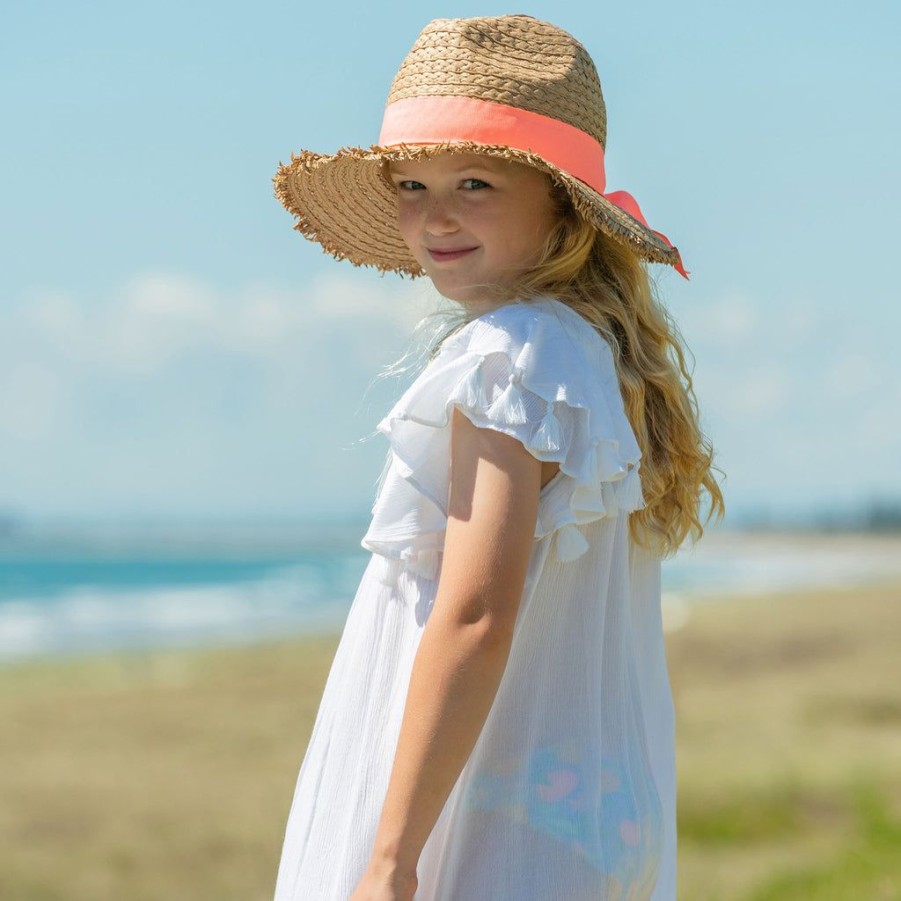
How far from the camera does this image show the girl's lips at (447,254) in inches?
64.4

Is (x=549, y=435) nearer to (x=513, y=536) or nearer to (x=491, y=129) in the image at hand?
(x=513, y=536)

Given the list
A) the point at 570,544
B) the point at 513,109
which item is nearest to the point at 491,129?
the point at 513,109

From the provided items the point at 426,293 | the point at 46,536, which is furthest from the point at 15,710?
the point at 46,536

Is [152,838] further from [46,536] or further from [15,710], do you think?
[46,536]

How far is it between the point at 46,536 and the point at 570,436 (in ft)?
212

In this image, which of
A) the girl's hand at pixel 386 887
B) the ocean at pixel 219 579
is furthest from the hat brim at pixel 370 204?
the ocean at pixel 219 579

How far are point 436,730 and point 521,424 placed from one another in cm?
34

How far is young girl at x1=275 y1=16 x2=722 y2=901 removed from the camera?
1388mm

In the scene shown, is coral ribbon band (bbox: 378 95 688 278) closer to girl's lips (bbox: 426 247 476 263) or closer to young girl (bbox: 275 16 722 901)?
young girl (bbox: 275 16 722 901)

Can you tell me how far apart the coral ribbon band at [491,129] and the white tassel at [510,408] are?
347mm

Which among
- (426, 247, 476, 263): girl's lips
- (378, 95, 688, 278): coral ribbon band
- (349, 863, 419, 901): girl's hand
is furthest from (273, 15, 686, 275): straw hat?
(349, 863, 419, 901): girl's hand

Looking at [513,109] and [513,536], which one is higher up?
[513,109]

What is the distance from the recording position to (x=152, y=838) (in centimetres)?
764

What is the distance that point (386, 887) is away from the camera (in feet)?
4.45
